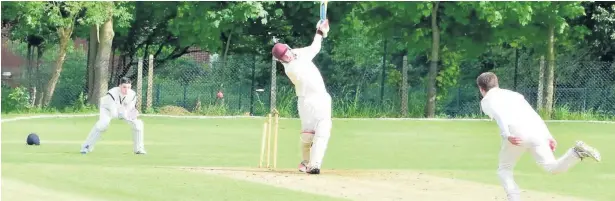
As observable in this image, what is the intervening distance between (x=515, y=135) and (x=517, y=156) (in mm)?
265

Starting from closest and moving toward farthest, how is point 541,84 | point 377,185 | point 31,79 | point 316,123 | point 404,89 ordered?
point 377,185 < point 316,123 < point 541,84 < point 404,89 < point 31,79

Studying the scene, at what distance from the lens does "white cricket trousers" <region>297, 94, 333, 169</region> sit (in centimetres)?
1794

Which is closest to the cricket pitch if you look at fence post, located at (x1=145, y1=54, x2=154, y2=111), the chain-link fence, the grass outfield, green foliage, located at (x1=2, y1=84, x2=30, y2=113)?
the grass outfield

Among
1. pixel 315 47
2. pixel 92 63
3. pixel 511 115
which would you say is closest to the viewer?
pixel 511 115

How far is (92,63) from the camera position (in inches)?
1775

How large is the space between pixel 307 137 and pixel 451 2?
26.3 m

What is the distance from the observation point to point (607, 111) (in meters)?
44.3

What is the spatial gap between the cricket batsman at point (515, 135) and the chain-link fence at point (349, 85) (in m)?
27.2

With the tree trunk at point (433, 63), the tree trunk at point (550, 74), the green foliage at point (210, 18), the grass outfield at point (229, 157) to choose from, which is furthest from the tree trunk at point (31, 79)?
the tree trunk at point (550, 74)

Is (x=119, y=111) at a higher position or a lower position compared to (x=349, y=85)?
lower

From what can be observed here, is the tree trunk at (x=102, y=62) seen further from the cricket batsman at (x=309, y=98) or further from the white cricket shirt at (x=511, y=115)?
the white cricket shirt at (x=511, y=115)

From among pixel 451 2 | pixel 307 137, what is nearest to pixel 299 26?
pixel 451 2

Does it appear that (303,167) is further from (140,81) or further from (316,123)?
(140,81)

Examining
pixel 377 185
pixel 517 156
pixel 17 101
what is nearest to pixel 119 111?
pixel 377 185
